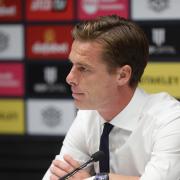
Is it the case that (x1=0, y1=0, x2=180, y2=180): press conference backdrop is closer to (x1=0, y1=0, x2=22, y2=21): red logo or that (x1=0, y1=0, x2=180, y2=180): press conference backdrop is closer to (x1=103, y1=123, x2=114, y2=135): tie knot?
(x1=0, y1=0, x2=22, y2=21): red logo

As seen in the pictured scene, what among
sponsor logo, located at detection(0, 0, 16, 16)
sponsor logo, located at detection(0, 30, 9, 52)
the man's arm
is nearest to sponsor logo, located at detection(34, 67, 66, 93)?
sponsor logo, located at detection(0, 30, 9, 52)

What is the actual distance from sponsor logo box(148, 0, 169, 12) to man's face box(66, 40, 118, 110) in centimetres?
149

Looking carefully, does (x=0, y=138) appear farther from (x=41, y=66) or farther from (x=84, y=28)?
(x=84, y=28)

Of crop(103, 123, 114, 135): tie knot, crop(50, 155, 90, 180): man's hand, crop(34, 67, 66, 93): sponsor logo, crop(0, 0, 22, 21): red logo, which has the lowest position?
crop(34, 67, 66, 93): sponsor logo

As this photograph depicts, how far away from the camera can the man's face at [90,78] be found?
1.47m

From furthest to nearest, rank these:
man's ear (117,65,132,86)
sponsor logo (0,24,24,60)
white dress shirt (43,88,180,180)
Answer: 1. sponsor logo (0,24,24,60)
2. man's ear (117,65,132,86)
3. white dress shirt (43,88,180,180)

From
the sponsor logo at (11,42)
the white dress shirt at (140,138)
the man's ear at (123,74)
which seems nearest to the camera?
the white dress shirt at (140,138)

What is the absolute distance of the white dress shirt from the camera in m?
1.39

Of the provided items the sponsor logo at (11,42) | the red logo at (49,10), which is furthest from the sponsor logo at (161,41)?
the sponsor logo at (11,42)

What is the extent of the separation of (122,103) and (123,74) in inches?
4.1

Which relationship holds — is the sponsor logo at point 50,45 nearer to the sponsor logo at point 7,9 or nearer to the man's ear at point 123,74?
the sponsor logo at point 7,9

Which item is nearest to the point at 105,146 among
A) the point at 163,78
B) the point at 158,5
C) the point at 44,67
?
the point at 163,78

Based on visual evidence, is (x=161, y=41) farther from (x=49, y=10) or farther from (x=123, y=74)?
(x=123, y=74)

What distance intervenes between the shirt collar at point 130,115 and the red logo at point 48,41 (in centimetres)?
157
